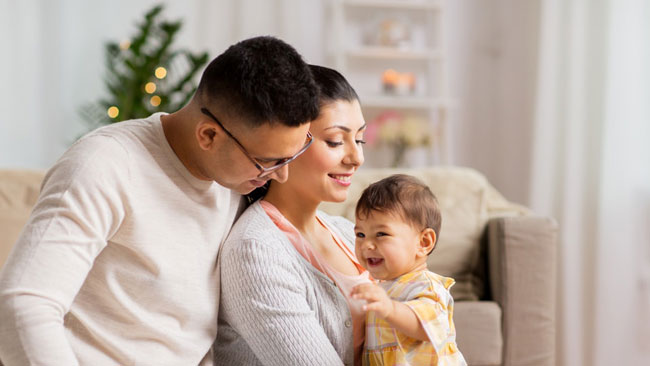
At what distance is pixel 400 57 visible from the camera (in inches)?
168

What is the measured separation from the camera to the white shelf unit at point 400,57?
4078 mm

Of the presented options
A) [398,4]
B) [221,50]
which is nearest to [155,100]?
[221,50]

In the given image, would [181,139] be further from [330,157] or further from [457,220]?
[457,220]

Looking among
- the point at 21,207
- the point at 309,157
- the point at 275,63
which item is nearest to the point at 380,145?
the point at 21,207

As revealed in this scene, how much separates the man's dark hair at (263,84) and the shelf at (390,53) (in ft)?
9.76

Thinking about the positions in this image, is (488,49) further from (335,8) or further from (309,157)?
(309,157)

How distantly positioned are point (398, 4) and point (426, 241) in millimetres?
2950

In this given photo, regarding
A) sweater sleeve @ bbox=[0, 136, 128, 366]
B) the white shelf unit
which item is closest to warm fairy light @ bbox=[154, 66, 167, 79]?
the white shelf unit

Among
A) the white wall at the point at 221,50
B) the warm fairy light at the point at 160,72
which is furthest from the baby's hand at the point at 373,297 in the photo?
the white wall at the point at 221,50

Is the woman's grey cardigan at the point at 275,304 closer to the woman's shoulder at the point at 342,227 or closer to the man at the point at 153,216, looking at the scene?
the man at the point at 153,216

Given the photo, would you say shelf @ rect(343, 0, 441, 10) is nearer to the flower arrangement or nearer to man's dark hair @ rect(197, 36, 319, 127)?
the flower arrangement

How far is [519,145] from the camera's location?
4.16m

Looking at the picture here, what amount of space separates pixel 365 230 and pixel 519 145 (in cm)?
303

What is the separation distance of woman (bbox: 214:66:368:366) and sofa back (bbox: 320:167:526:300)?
104cm
